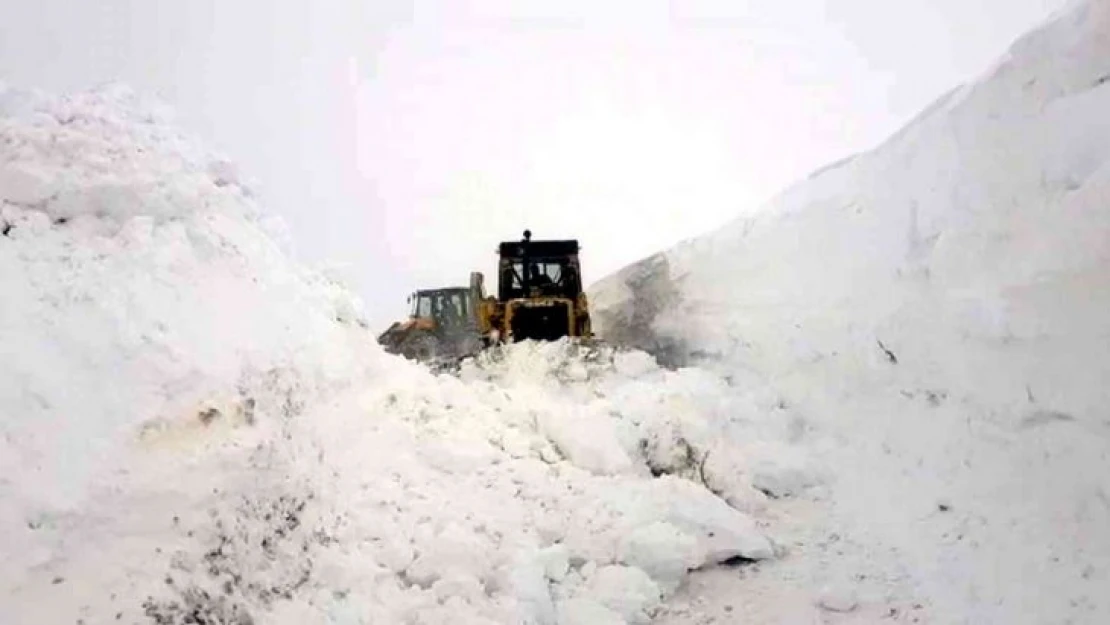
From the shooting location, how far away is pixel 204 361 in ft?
20.0

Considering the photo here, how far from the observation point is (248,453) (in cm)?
573

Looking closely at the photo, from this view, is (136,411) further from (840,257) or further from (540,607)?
(840,257)

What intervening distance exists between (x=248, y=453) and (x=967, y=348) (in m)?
8.45

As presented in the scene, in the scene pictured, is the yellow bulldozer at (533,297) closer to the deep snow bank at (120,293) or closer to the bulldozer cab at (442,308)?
the bulldozer cab at (442,308)

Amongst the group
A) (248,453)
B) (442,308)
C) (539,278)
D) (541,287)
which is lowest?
(248,453)

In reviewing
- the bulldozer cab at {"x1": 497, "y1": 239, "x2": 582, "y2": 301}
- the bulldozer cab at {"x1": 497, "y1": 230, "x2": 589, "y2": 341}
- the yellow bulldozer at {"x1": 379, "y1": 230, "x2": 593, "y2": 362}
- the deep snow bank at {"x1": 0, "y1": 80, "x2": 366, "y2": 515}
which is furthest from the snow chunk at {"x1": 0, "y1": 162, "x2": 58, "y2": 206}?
the bulldozer cab at {"x1": 497, "y1": 239, "x2": 582, "y2": 301}

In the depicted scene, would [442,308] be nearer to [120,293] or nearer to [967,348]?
[967,348]

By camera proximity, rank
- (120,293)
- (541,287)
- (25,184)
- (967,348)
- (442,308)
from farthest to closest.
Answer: (442,308) → (541,287) → (967,348) → (25,184) → (120,293)

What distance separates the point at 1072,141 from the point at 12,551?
11660 mm

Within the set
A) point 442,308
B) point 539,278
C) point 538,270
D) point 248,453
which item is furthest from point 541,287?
point 248,453

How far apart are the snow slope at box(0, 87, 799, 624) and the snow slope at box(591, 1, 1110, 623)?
1.35 m

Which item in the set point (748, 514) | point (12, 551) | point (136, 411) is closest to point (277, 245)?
point (136, 411)

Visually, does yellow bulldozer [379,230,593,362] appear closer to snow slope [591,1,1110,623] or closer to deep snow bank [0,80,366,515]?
snow slope [591,1,1110,623]

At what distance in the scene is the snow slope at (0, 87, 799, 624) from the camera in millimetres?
4805
